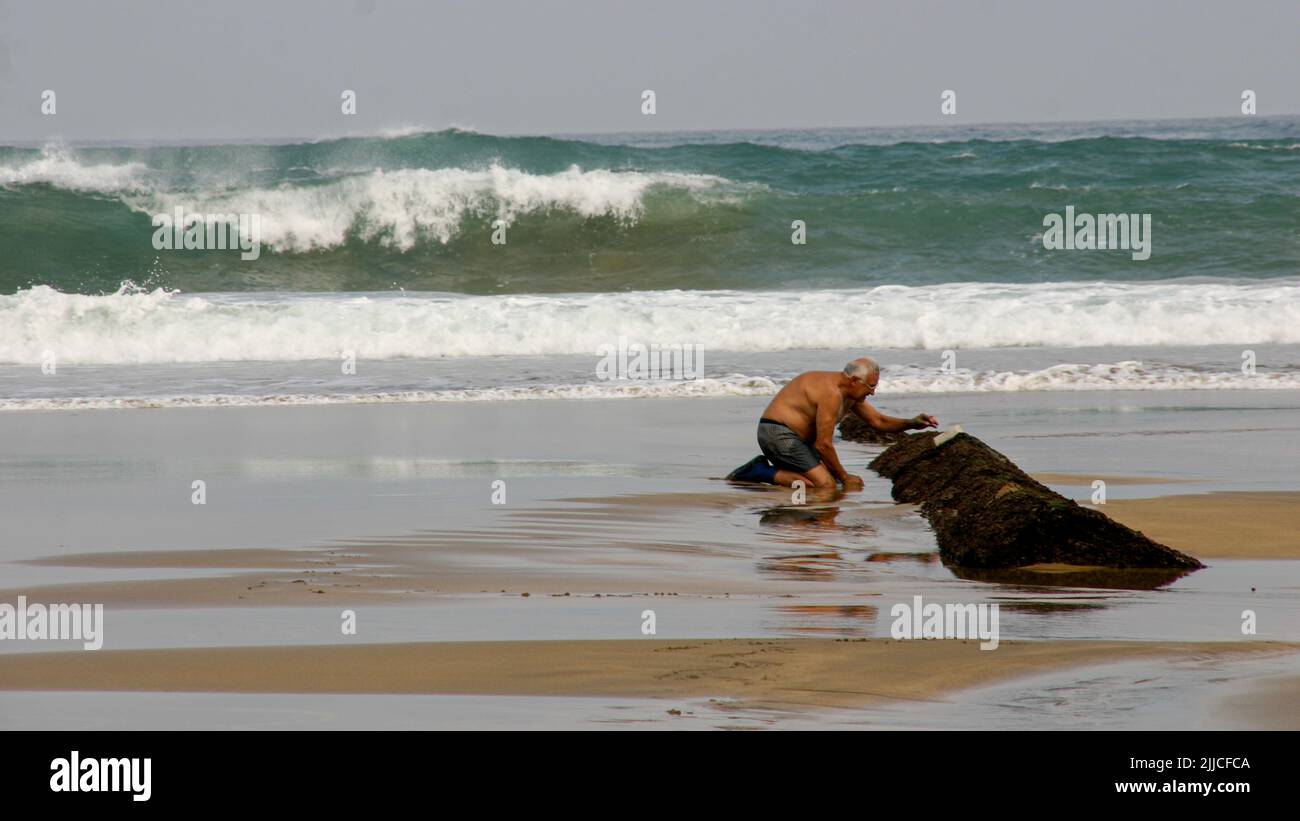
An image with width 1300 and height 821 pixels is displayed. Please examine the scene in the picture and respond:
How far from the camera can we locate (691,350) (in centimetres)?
1834

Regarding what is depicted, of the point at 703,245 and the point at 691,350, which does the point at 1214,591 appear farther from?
the point at 703,245

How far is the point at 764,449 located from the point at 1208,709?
17.5 feet

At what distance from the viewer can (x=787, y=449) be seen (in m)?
9.53

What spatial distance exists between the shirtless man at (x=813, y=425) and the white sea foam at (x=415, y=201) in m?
20.4

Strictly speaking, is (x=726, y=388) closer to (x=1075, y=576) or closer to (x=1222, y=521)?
(x=1222, y=521)

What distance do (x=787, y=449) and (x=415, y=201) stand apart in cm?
2179

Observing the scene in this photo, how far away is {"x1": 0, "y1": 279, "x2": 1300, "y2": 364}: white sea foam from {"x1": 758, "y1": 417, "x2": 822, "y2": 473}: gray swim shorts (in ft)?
28.9

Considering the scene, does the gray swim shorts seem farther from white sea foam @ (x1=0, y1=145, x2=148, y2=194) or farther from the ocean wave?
white sea foam @ (x1=0, y1=145, x2=148, y2=194)

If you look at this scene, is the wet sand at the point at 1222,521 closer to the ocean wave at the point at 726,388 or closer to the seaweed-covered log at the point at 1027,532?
the seaweed-covered log at the point at 1027,532

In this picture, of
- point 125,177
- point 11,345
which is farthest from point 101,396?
point 125,177

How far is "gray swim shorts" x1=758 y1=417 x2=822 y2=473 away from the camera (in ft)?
31.3

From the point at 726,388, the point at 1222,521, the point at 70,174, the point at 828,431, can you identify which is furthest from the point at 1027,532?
the point at 70,174

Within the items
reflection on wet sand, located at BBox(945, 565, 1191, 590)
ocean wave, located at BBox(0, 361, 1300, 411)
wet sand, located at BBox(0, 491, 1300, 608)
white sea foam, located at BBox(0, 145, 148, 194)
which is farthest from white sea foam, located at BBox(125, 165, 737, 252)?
reflection on wet sand, located at BBox(945, 565, 1191, 590)

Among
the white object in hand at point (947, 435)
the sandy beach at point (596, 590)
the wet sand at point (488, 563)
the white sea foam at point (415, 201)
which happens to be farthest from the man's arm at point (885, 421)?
the white sea foam at point (415, 201)
